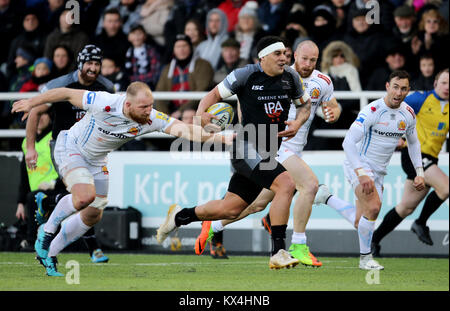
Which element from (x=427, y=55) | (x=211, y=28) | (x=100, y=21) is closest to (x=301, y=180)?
(x=427, y=55)

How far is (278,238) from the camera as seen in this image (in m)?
10.3

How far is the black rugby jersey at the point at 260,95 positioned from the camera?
34.2 ft

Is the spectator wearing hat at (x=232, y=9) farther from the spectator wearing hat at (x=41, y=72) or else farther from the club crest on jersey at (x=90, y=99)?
the club crest on jersey at (x=90, y=99)

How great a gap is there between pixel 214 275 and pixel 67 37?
726 cm

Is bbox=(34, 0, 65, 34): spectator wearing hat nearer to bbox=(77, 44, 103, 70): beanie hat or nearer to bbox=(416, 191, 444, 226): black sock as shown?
bbox=(77, 44, 103, 70): beanie hat

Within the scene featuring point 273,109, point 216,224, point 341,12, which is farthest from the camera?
point 341,12

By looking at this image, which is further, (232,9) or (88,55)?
(232,9)

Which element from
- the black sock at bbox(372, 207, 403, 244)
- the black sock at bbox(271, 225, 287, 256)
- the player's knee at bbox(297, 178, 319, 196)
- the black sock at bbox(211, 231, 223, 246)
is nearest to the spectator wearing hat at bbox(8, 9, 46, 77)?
the black sock at bbox(211, 231, 223, 246)

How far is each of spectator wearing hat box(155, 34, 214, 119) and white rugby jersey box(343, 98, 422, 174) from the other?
3735 millimetres

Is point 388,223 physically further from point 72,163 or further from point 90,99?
point 90,99

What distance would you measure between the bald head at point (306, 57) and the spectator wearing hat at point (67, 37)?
566cm

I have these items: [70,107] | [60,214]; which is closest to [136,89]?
[60,214]

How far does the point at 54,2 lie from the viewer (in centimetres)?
1794

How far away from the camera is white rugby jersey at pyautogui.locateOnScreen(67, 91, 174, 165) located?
1002 centimetres
